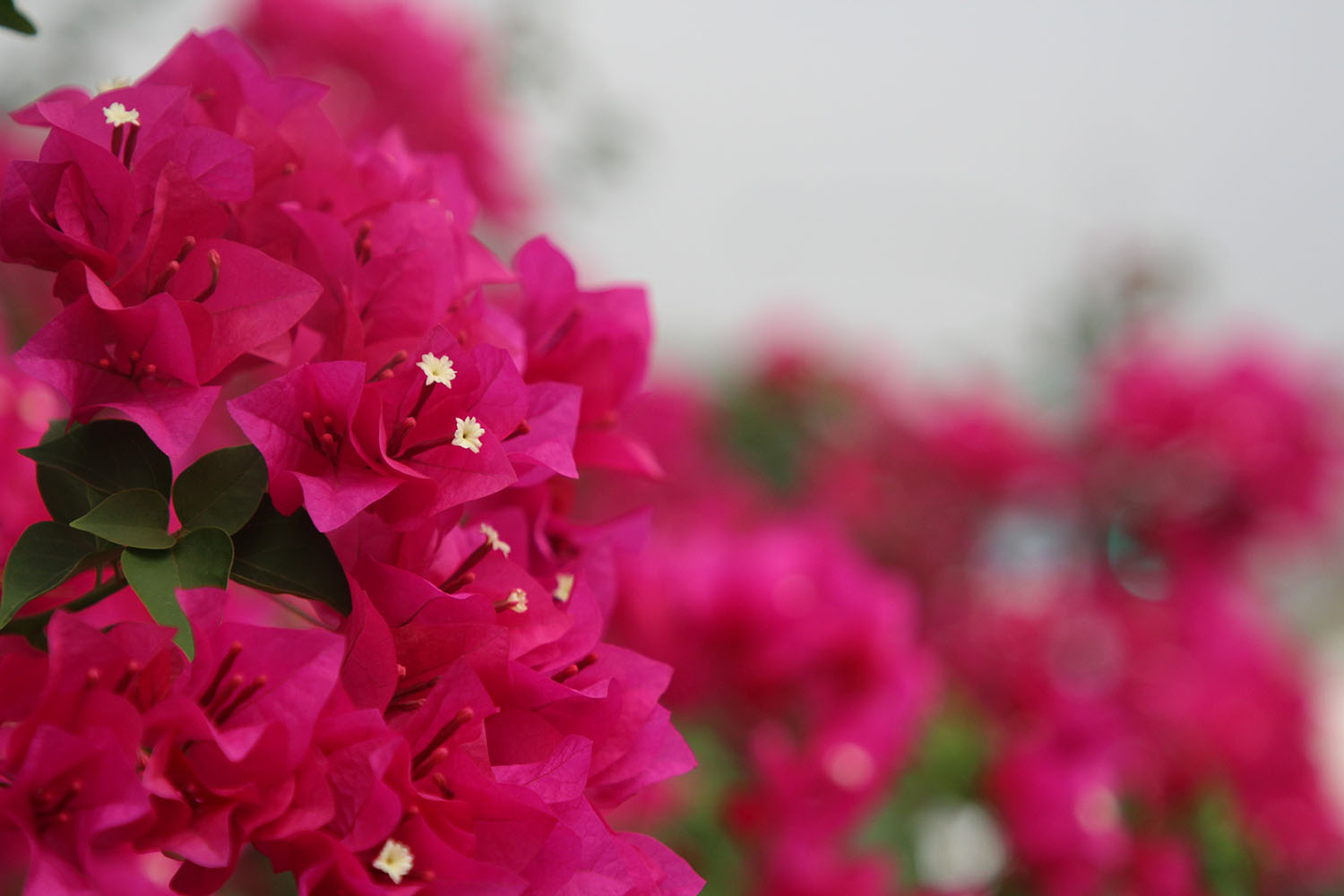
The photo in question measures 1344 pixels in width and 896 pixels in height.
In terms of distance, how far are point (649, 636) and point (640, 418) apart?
0.91m

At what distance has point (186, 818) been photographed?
0.34 m

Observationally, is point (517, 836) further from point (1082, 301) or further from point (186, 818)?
point (1082, 301)

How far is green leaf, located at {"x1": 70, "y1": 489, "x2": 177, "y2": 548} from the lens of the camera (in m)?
0.36

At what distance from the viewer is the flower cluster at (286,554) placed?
1.13 feet

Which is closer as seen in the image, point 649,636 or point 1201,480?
point 649,636

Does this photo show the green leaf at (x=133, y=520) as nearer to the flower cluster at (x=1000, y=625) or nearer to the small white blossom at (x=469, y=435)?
the small white blossom at (x=469, y=435)

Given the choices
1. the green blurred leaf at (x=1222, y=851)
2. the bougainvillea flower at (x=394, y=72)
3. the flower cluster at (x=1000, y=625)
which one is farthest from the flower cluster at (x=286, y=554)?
the bougainvillea flower at (x=394, y=72)

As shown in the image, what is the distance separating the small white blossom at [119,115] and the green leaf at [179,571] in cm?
15

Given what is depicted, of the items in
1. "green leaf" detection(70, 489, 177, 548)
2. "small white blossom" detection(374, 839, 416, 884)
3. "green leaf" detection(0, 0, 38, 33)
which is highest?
"green leaf" detection(0, 0, 38, 33)

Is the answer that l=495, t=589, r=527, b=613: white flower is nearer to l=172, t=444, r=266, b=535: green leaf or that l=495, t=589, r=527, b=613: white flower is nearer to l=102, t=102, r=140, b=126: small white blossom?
l=172, t=444, r=266, b=535: green leaf

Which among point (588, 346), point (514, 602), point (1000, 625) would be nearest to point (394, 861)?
point (514, 602)

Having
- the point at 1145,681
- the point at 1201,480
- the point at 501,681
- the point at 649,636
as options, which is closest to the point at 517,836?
the point at 501,681

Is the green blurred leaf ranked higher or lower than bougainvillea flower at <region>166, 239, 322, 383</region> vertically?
lower

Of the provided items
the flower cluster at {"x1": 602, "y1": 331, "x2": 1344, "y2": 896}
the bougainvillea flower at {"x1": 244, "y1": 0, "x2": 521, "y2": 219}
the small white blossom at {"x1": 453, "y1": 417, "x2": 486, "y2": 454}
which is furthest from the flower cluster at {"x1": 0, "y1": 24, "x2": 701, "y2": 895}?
the bougainvillea flower at {"x1": 244, "y1": 0, "x2": 521, "y2": 219}
